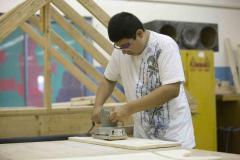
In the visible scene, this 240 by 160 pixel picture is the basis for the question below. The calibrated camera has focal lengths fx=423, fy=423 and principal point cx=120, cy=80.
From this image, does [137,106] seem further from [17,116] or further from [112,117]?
[17,116]

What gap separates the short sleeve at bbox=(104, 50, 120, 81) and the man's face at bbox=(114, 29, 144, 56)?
207 mm

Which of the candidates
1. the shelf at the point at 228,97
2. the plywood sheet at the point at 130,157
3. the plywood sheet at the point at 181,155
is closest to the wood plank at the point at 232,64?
the shelf at the point at 228,97

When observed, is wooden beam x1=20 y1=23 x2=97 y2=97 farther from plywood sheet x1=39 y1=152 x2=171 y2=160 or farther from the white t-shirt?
plywood sheet x1=39 y1=152 x2=171 y2=160

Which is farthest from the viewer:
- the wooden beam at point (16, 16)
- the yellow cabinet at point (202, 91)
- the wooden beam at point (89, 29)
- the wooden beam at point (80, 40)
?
the yellow cabinet at point (202, 91)

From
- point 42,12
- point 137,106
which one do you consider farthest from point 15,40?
point 137,106

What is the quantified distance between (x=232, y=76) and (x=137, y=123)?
16.9 ft

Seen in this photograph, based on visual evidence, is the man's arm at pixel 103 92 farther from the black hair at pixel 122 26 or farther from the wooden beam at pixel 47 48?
the wooden beam at pixel 47 48

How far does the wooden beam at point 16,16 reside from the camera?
314 cm

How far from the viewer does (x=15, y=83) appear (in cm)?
615

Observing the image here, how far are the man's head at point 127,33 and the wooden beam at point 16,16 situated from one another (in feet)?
3.43

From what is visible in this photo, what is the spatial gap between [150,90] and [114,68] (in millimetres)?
365

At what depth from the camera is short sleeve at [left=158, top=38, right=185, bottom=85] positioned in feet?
7.80

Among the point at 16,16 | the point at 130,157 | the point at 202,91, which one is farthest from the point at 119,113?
the point at 202,91

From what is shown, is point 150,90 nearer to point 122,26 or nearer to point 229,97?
point 122,26
